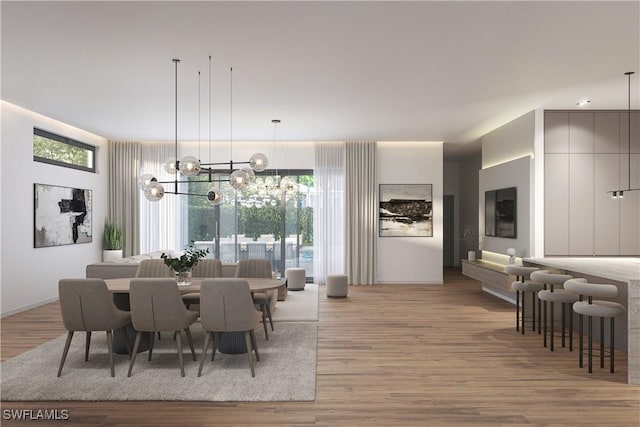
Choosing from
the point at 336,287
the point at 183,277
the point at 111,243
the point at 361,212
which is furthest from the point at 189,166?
the point at 361,212

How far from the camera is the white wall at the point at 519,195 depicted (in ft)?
20.7

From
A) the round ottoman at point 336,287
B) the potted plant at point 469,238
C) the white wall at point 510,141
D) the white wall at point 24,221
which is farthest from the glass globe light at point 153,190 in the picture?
the potted plant at point 469,238

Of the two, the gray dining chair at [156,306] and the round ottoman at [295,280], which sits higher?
the gray dining chair at [156,306]

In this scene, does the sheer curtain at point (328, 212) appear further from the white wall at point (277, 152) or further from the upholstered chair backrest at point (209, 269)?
the upholstered chair backrest at point (209, 269)

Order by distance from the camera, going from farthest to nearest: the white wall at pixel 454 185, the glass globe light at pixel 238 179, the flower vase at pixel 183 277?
the white wall at pixel 454 185
the glass globe light at pixel 238 179
the flower vase at pixel 183 277

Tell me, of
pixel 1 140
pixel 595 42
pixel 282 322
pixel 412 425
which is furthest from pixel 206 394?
pixel 1 140

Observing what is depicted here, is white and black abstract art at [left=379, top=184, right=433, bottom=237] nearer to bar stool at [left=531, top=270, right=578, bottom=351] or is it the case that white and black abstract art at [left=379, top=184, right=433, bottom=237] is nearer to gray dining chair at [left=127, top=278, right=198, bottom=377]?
bar stool at [left=531, top=270, right=578, bottom=351]

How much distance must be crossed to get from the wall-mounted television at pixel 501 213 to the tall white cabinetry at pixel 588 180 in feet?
1.99

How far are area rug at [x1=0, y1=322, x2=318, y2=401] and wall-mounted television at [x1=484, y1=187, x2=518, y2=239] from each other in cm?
404

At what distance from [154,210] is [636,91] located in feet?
26.7

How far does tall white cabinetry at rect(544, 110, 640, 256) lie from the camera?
6.18 metres

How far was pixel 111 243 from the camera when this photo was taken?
8.28 meters

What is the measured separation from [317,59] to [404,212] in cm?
518

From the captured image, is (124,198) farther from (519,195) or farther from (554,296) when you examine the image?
(554,296)
